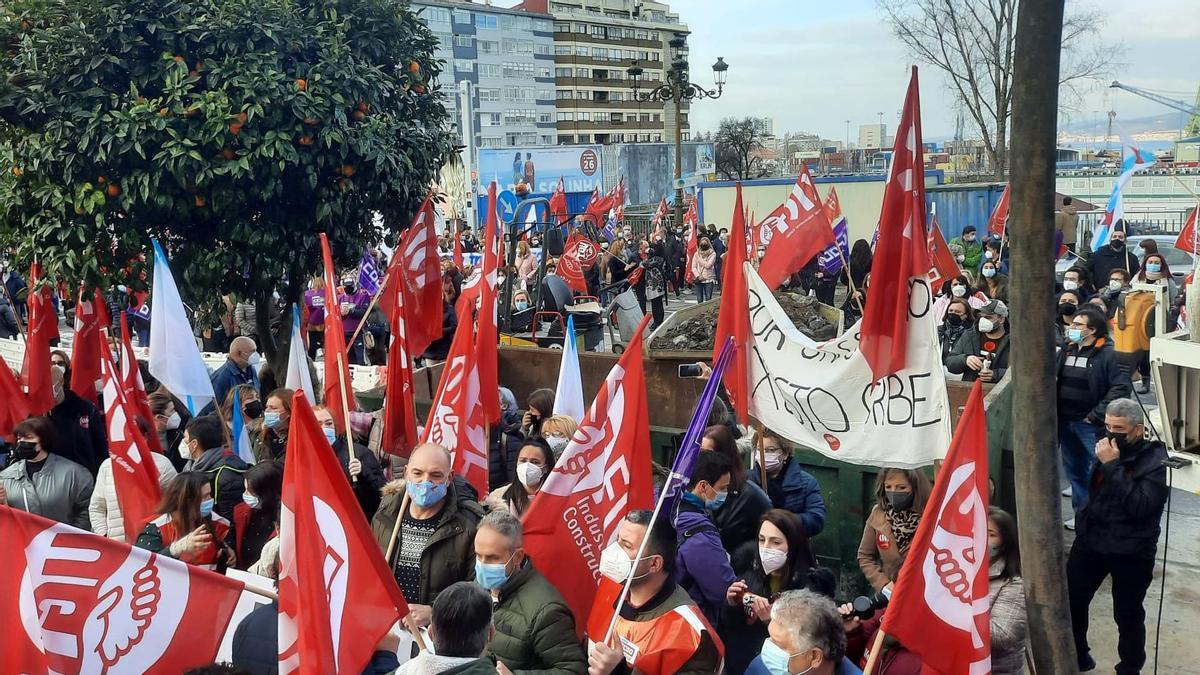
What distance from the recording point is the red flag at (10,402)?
24.8 ft

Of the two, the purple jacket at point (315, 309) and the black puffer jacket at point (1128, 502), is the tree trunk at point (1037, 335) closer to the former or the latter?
the black puffer jacket at point (1128, 502)

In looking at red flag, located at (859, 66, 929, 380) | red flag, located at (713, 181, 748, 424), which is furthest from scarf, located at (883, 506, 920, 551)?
red flag, located at (713, 181, 748, 424)

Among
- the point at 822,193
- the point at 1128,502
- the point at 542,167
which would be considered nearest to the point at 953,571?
the point at 1128,502

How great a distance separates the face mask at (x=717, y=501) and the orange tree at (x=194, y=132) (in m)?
3.42

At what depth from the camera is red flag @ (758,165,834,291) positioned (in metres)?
9.70

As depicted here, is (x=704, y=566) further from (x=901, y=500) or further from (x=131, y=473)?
(x=131, y=473)

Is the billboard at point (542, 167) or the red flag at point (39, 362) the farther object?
the billboard at point (542, 167)

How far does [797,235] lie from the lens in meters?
9.84

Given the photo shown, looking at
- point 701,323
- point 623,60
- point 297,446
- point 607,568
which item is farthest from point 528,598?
point 623,60

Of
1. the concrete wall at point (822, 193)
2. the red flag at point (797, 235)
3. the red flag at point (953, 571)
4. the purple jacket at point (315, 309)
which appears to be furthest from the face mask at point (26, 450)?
the concrete wall at point (822, 193)

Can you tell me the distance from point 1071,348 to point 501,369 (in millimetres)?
5213

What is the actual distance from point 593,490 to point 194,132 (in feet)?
12.1

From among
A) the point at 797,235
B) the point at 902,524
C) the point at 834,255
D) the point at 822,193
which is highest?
the point at 822,193

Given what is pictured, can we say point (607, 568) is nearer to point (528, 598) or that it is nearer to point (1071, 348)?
point (528, 598)
